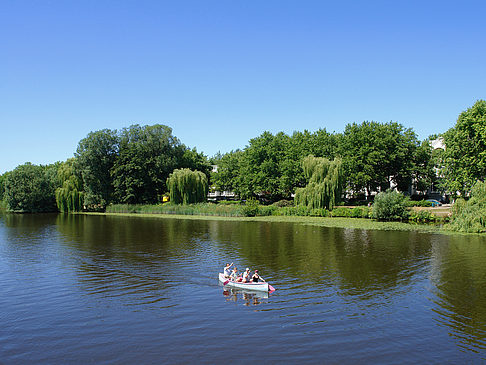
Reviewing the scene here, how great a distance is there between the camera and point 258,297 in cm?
2189

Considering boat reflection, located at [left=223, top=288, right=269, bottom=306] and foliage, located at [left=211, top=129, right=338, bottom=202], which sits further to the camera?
foliage, located at [left=211, top=129, right=338, bottom=202]

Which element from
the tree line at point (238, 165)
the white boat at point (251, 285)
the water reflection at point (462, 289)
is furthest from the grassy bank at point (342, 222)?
the white boat at point (251, 285)

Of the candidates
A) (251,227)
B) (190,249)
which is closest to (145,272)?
(190,249)

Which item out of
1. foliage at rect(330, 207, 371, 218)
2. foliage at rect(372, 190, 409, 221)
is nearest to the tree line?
foliage at rect(330, 207, 371, 218)

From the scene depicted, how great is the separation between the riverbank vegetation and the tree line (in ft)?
0.74

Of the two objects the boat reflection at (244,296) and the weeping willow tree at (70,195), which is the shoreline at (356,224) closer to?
the boat reflection at (244,296)

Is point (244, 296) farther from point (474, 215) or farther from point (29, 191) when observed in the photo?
point (29, 191)

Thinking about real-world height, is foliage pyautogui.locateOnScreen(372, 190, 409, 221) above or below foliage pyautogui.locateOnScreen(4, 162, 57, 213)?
below

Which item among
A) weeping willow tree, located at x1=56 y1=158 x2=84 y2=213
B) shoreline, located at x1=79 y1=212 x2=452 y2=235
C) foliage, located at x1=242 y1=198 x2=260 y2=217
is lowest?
shoreline, located at x1=79 y1=212 x2=452 y2=235

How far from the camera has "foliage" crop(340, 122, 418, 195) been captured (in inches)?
3029

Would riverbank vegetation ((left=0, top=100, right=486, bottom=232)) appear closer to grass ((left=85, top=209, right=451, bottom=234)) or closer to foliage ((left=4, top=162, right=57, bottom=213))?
foliage ((left=4, top=162, right=57, bottom=213))

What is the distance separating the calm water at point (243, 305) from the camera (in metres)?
15.2

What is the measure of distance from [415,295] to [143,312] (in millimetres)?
15408

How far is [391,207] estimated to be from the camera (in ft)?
189
